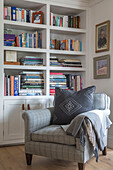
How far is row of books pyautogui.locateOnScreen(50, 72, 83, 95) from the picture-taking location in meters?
3.83

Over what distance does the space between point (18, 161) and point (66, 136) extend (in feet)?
2.52

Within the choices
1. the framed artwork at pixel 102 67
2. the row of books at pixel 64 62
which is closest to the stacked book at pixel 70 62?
the row of books at pixel 64 62

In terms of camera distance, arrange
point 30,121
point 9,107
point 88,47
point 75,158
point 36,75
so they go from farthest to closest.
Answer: point 88,47 → point 36,75 → point 9,107 → point 30,121 → point 75,158

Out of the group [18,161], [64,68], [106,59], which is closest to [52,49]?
[64,68]

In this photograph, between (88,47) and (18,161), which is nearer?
(18,161)

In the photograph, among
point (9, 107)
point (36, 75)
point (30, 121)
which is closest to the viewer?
point (30, 121)

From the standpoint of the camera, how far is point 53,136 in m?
2.53

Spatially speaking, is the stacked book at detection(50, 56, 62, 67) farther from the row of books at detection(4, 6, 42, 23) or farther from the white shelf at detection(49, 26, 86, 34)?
the row of books at detection(4, 6, 42, 23)

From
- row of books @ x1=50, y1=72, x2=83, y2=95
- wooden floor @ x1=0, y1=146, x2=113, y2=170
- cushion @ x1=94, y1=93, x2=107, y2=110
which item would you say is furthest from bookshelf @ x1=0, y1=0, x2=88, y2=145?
cushion @ x1=94, y1=93, x2=107, y2=110

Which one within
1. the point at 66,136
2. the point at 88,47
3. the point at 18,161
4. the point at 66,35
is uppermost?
the point at 66,35

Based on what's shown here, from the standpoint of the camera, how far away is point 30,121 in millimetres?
2652

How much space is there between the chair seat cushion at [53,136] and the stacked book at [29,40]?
154cm

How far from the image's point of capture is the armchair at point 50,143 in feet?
7.84

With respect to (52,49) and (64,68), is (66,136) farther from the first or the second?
(52,49)
